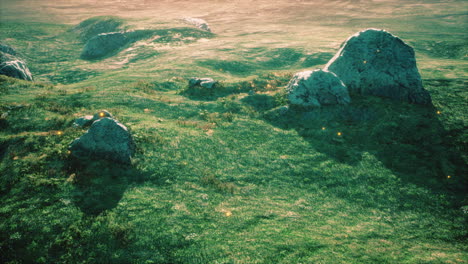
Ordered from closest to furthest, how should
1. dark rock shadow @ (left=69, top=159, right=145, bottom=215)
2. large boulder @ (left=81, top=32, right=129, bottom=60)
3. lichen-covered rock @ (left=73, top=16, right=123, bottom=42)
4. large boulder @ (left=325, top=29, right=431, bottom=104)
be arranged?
dark rock shadow @ (left=69, top=159, right=145, bottom=215) → large boulder @ (left=325, top=29, right=431, bottom=104) → large boulder @ (left=81, top=32, right=129, bottom=60) → lichen-covered rock @ (left=73, top=16, right=123, bottom=42)

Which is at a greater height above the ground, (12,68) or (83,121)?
(12,68)

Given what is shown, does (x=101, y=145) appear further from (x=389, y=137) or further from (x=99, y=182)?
(x=389, y=137)

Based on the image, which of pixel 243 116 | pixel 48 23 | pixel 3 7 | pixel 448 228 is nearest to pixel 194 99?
pixel 243 116

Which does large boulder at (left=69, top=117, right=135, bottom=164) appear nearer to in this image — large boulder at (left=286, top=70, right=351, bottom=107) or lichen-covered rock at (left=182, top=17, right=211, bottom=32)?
large boulder at (left=286, top=70, right=351, bottom=107)

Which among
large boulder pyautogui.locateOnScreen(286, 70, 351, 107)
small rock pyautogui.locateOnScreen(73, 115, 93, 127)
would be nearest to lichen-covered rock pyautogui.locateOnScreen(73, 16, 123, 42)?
small rock pyautogui.locateOnScreen(73, 115, 93, 127)

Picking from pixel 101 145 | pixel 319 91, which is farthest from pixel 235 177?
pixel 319 91

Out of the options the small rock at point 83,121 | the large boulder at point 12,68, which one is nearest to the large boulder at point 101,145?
the small rock at point 83,121

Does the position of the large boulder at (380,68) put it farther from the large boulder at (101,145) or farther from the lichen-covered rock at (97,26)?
the lichen-covered rock at (97,26)
